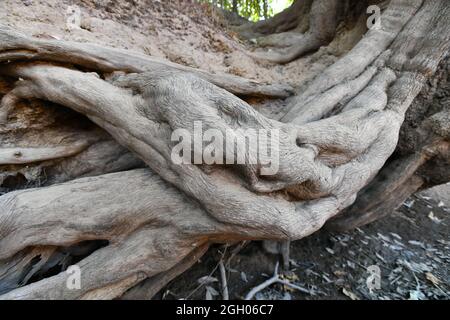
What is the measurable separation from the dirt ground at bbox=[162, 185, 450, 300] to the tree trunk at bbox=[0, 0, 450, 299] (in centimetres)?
42

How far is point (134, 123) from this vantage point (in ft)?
4.97

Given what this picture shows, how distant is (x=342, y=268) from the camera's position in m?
2.45

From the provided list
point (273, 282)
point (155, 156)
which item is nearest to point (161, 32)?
point (155, 156)

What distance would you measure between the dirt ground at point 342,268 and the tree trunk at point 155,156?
16.6 inches

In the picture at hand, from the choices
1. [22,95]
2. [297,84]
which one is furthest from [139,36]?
[297,84]

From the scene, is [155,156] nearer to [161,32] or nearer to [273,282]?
[273,282]

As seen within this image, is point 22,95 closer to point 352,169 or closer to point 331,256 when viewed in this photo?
point 352,169

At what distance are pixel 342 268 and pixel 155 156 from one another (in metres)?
1.78

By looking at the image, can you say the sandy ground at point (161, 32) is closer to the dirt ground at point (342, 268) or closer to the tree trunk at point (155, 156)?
the tree trunk at point (155, 156)

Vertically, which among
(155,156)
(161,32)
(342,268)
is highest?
(161,32)

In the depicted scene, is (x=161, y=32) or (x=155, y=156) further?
(x=161, y=32)

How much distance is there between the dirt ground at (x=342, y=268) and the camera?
2121mm

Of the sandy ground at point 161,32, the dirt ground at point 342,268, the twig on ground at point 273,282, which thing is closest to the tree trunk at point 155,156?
the sandy ground at point 161,32

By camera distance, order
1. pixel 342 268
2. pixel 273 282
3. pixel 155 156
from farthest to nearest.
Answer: pixel 342 268 → pixel 273 282 → pixel 155 156
